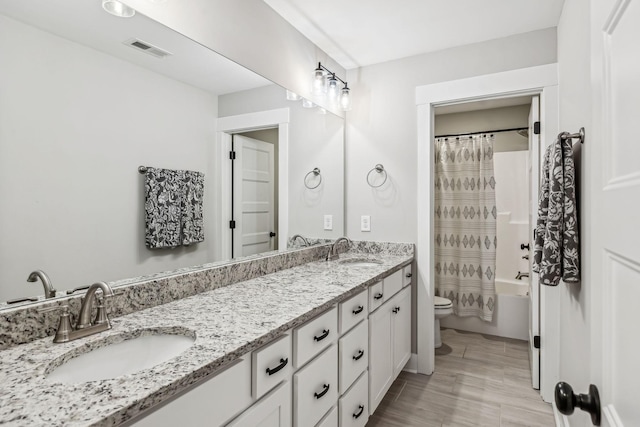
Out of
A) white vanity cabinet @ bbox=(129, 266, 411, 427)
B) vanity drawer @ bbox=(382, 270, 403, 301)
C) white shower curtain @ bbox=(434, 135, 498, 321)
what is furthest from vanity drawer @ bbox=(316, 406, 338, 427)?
white shower curtain @ bbox=(434, 135, 498, 321)

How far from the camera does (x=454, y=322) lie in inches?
143

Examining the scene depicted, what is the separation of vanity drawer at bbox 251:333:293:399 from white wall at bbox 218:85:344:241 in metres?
1.22

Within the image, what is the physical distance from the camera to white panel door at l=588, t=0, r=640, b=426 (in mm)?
528

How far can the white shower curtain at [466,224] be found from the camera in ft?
11.5

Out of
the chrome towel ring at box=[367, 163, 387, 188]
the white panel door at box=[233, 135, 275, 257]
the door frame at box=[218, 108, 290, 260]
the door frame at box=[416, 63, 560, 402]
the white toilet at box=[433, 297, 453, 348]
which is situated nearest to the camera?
the door frame at box=[218, 108, 290, 260]

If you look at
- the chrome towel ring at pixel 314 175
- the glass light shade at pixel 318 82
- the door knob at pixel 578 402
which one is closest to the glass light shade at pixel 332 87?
the glass light shade at pixel 318 82

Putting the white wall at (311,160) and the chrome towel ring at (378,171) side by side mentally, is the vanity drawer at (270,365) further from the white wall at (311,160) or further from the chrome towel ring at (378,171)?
the chrome towel ring at (378,171)

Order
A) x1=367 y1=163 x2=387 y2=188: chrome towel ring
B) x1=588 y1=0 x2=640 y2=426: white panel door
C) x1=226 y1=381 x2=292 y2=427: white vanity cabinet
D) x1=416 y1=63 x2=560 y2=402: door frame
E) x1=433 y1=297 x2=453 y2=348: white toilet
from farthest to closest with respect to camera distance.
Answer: x1=433 y1=297 x2=453 y2=348: white toilet
x1=367 y1=163 x2=387 y2=188: chrome towel ring
x1=416 y1=63 x2=560 y2=402: door frame
x1=226 y1=381 x2=292 y2=427: white vanity cabinet
x1=588 y1=0 x2=640 y2=426: white panel door

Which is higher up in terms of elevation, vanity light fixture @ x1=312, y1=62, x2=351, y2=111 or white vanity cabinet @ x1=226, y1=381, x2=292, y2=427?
vanity light fixture @ x1=312, y1=62, x2=351, y2=111

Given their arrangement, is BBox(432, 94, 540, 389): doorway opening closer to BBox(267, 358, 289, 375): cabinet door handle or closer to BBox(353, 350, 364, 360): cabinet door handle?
BBox(353, 350, 364, 360): cabinet door handle

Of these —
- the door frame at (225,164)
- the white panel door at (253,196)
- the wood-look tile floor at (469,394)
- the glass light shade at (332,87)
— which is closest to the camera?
the door frame at (225,164)

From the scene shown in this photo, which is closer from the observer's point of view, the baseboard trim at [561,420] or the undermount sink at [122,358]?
the undermount sink at [122,358]

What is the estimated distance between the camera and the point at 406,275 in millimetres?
2578

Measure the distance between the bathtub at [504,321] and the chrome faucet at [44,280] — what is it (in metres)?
3.45
